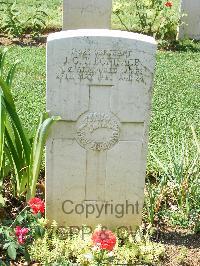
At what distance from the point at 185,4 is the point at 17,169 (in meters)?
5.30

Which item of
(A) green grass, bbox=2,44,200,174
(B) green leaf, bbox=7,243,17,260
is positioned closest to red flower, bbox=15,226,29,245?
(B) green leaf, bbox=7,243,17,260

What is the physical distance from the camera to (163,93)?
593 centimetres

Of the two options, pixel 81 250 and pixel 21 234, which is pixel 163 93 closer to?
pixel 81 250

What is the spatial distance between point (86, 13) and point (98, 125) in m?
4.14


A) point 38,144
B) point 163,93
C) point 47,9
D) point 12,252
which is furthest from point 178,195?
point 47,9

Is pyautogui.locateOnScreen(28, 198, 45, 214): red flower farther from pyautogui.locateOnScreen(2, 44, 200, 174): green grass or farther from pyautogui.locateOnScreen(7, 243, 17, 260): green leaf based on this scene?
pyautogui.locateOnScreen(2, 44, 200, 174): green grass

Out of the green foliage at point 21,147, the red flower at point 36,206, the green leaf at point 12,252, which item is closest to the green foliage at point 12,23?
the green foliage at point 21,147

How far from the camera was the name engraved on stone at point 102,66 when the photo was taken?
288 centimetres

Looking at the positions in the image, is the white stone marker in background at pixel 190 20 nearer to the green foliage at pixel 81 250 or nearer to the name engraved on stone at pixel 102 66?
the name engraved on stone at pixel 102 66

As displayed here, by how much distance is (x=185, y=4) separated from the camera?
25.8ft

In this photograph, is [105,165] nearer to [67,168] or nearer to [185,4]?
[67,168]

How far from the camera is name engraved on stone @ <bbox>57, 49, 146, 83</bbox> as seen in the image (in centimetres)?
288

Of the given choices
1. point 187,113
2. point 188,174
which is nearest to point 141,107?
point 188,174

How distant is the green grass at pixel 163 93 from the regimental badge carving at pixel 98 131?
1036 millimetres
